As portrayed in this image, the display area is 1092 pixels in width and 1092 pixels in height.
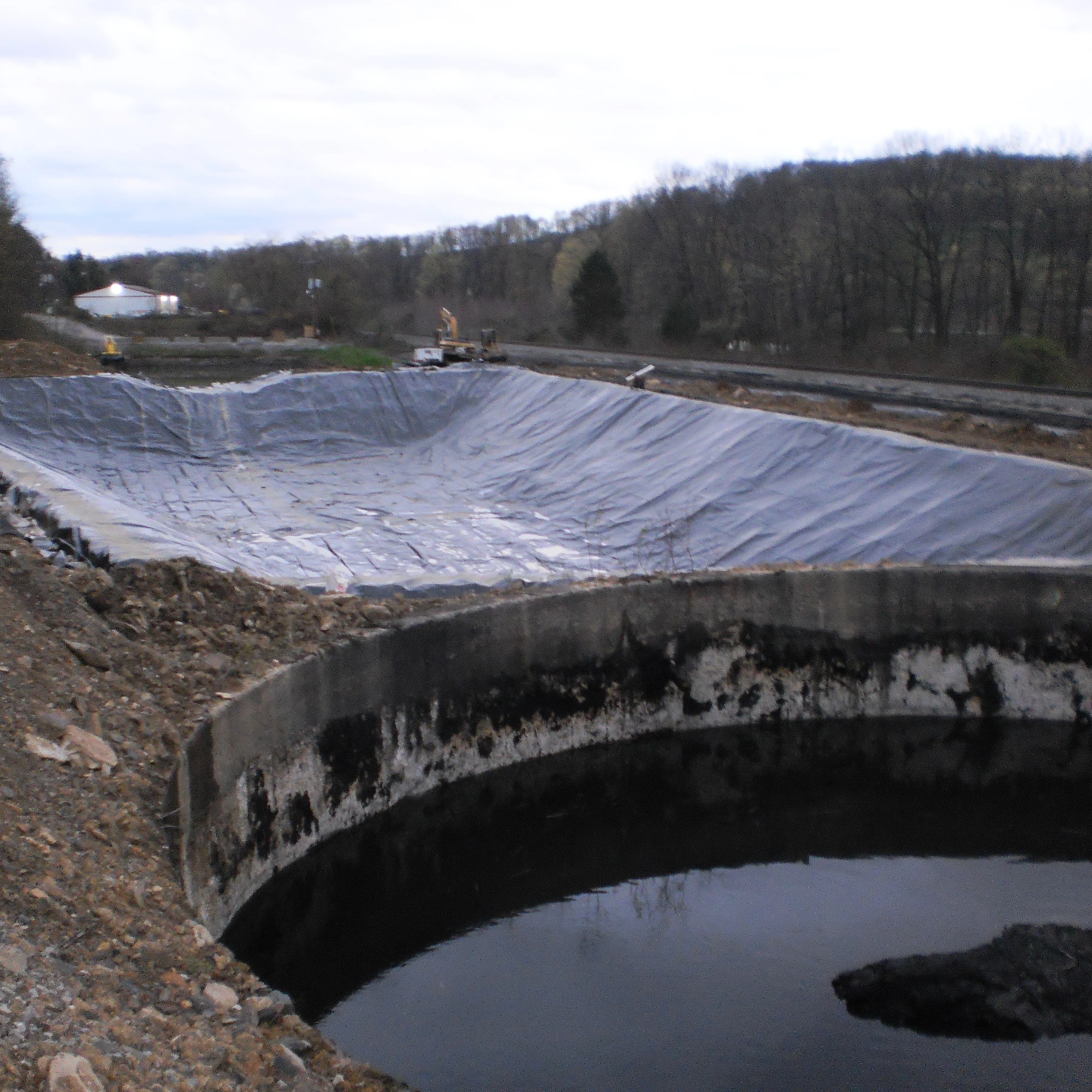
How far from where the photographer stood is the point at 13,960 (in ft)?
11.6

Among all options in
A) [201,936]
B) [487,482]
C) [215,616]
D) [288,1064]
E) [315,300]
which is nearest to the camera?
[288,1064]

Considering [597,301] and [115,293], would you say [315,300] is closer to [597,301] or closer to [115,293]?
[597,301]

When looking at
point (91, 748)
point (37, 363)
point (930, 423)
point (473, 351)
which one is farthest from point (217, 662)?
point (473, 351)

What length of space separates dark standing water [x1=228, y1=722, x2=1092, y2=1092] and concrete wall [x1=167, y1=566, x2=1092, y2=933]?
0.22 metres

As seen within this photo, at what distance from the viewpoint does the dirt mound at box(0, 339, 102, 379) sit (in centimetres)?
2131

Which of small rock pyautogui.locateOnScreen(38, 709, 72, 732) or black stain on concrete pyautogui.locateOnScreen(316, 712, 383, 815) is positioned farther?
black stain on concrete pyautogui.locateOnScreen(316, 712, 383, 815)

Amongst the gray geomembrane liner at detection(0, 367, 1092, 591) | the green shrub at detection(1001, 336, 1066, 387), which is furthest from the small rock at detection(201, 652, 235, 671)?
the green shrub at detection(1001, 336, 1066, 387)

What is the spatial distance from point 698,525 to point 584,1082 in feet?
28.2

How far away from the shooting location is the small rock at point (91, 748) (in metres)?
5.50

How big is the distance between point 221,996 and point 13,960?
2.63 feet

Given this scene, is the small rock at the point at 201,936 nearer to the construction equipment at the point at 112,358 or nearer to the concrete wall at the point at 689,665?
the concrete wall at the point at 689,665

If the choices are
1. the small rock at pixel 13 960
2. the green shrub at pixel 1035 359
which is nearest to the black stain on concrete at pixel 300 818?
the small rock at pixel 13 960

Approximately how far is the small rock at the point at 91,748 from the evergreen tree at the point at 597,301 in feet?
139

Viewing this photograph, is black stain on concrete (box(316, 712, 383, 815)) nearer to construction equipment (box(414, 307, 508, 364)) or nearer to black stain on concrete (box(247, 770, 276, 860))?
black stain on concrete (box(247, 770, 276, 860))
